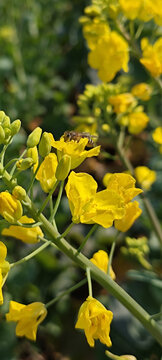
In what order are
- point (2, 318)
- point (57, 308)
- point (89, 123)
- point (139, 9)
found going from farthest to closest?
point (57, 308) < point (2, 318) < point (89, 123) < point (139, 9)

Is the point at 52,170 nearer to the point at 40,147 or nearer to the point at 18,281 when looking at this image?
the point at 40,147

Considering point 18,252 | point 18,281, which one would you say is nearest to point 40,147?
point 18,281

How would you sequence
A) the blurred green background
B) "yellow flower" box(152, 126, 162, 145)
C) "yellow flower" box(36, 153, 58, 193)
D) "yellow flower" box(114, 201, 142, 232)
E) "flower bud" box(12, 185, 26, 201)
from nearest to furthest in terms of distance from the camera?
1. "flower bud" box(12, 185, 26, 201)
2. "yellow flower" box(36, 153, 58, 193)
3. "yellow flower" box(114, 201, 142, 232)
4. "yellow flower" box(152, 126, 162, 145)
5. the blurred green background

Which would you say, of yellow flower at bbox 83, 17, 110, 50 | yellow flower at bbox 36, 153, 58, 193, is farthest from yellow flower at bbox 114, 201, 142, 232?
yellow flower at bbox 83, 17, 110, 50

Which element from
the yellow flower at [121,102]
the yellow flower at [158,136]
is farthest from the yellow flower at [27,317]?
the yellow flower at [121,102]

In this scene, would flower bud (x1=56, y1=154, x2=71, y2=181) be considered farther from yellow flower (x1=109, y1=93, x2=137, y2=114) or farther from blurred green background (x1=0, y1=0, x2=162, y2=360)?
yellow flower (x1=109, y1=93, x2=137, y2=114)

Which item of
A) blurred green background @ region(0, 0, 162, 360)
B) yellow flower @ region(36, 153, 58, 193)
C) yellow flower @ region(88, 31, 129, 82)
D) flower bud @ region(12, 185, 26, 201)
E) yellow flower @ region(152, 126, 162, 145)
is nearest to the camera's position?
flower bud @ region(12, 185, 26, 201)

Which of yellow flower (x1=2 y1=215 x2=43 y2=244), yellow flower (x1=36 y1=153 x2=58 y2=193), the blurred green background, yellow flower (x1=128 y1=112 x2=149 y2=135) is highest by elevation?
yellow flower (x1=36 y1=153 x2=58 y2=193)
